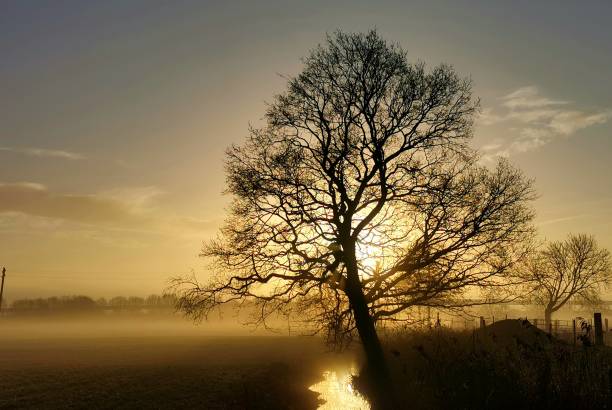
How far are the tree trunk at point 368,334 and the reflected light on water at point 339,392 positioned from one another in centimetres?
133

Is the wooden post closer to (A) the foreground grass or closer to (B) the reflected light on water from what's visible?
(A) the foreground grass

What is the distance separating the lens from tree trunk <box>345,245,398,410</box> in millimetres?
15438

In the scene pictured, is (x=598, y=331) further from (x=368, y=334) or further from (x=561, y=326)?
(x=561, y=326)

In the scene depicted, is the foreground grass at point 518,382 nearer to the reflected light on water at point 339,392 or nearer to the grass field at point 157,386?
the reflected light on water at point 339,392

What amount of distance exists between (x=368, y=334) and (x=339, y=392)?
6.33 m

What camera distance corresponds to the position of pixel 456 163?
→ 16.0 meters

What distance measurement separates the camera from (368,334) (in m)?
15.5

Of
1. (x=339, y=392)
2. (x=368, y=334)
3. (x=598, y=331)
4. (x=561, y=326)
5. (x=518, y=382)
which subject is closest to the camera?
(x=518, y=382)

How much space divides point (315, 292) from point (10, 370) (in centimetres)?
2115

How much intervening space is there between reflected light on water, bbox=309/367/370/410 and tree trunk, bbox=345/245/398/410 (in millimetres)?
1334

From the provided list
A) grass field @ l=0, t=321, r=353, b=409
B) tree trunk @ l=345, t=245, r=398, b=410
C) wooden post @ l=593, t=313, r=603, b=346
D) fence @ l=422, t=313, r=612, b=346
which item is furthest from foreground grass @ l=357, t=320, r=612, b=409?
wooden post @ l=593, t=313, r=603, b=346

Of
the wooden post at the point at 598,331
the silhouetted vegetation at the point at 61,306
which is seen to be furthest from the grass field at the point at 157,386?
the silhouetted vegetation at the point at 61,306

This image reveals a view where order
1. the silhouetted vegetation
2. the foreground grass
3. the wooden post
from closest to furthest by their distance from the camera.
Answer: the foreground grass
the wooden post
the silhouetted vegetation

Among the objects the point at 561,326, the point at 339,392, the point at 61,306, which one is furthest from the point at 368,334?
the point at 61,306
